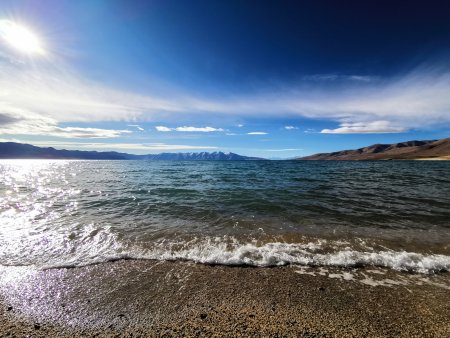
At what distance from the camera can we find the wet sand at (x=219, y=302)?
420 centimetres

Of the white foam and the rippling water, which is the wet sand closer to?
the white foam

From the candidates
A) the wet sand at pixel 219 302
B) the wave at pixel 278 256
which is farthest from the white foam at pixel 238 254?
the wet sand at pixel 219 302

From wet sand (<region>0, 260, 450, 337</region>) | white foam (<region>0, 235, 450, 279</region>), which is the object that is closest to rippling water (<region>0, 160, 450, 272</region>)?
white foam (<region>0, 235, 450, 279</region>)

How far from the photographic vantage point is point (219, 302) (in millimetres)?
5016

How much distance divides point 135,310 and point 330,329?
402 centimetres

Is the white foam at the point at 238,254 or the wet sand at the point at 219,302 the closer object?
the wet sand at the point at 219,302

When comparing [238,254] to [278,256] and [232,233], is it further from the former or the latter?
[232,233]

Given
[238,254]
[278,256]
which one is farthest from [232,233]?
[278,256]

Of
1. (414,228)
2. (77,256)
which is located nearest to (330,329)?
(77,256)

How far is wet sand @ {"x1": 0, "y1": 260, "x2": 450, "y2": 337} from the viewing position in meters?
4.20

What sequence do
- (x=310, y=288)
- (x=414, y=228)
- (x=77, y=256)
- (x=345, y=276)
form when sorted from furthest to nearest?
(x=414, y=228) → (x=77, y=256) → (x=345, y=276) → (x=310, y=288)

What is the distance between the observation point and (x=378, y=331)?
4.13 meters

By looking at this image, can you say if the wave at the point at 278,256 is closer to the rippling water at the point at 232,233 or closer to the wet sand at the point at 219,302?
the rippling water at the point at 232,233

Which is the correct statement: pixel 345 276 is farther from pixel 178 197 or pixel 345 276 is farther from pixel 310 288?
pixel 178 197
